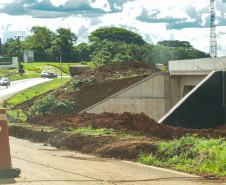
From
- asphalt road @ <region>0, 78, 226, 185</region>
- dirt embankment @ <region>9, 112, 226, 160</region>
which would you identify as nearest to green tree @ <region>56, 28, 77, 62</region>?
dirt embankment @ <region>9, 112, 226, 160</region>

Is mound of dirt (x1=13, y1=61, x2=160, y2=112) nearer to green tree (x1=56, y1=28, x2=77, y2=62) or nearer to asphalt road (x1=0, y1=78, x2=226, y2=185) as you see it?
asphalt road (x1=0, y1=78, x2=226, y2=185)

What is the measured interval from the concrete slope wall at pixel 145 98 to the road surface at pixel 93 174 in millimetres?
21820

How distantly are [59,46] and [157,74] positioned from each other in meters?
95.2

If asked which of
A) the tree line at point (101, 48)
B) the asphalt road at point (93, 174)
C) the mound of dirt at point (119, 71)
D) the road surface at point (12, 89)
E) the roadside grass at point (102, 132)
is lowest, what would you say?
the road surface at point (12, 89)

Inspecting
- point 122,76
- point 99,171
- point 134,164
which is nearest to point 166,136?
point 134,164

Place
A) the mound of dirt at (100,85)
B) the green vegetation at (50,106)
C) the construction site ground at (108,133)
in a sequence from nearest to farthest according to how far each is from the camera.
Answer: the construction site ground at (108,133), the green vegetation at (50,106), the mound of dirt at (100,85)

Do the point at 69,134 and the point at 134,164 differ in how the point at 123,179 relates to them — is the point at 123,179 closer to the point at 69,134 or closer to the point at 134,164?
the point at 134,164

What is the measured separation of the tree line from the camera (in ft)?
316

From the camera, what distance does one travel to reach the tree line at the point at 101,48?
96.2 meters

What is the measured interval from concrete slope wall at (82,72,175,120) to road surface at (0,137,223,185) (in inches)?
859

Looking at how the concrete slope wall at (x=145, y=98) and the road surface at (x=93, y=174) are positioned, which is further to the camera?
the concrete slope wall at (x=145, y=98)

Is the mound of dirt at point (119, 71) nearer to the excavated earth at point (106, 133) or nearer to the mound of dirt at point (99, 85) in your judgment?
the mound of dirt at point (99, 85)

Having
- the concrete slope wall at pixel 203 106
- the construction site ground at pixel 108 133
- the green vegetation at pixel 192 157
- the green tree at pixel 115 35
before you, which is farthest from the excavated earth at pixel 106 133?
the green tree at pixel 115 35

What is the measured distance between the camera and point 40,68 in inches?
4446
